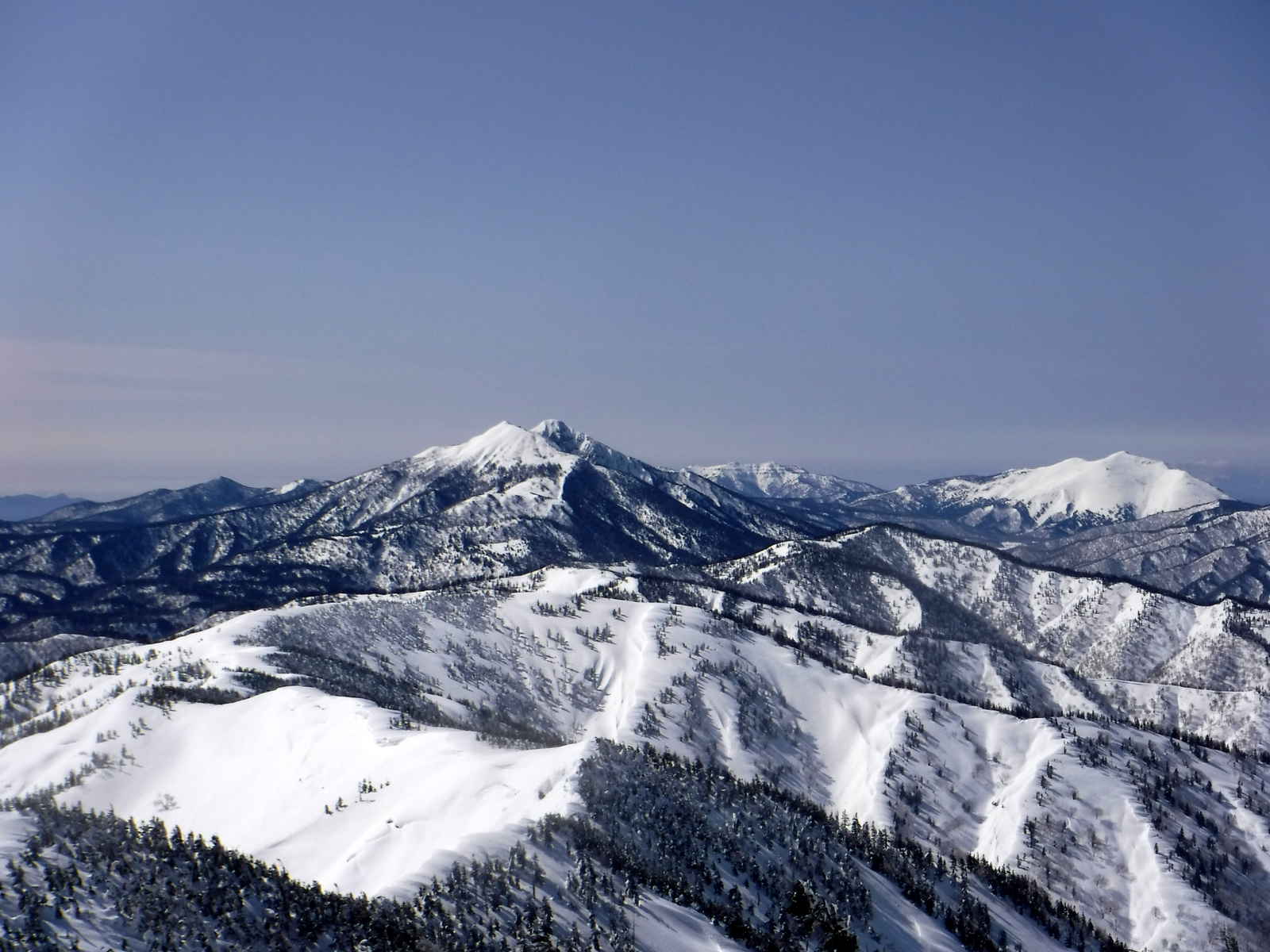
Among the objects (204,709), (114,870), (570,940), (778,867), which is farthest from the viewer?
(204,709)

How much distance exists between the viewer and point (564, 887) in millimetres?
95812

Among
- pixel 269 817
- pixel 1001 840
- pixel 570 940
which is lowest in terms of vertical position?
pixel 1001 840

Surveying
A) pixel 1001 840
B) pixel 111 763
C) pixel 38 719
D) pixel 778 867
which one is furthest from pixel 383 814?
pixel 1001 840

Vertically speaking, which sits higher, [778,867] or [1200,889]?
[778,867]

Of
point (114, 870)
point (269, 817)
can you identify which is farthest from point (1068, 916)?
point (114, 870)

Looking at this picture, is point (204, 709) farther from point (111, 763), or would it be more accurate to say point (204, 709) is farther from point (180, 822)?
point (180, 822)

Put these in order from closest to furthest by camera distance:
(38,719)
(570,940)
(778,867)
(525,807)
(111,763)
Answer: (570,940) → (525,807) → (778,867) → (111,763) → (38,719)

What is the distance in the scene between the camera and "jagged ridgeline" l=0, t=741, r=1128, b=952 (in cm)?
7350

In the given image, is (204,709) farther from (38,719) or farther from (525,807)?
(525,807)

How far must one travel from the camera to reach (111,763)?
157875 millimetres

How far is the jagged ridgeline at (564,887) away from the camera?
73.5m

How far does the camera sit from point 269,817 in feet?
440

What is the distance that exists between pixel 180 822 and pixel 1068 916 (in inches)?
6733

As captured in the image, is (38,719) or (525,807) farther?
(38,719)
